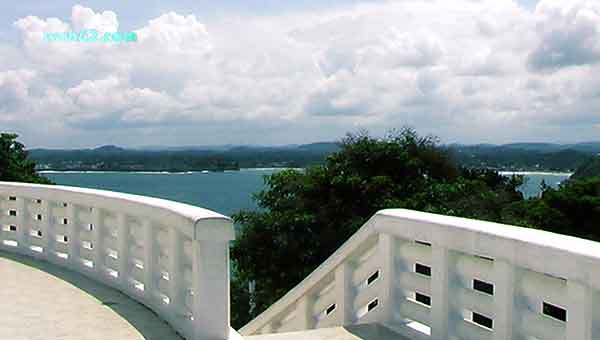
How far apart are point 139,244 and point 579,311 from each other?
15.5 feet

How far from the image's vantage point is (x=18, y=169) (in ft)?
147

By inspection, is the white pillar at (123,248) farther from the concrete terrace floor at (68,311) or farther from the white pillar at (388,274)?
the white pillar at (388,274)

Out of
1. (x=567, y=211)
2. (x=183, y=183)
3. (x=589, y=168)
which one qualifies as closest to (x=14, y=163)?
(x=567, y=211)

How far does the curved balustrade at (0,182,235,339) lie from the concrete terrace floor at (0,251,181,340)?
0.16 meters

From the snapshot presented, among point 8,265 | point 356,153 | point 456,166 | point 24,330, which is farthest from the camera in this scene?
point 456,166

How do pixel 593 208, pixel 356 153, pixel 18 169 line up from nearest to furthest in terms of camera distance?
pixel 593 208
pixel 356 153
pixel 18 169

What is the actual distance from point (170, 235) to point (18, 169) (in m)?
41.6

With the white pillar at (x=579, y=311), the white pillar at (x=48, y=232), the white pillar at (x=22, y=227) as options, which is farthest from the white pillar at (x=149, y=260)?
the white pillar at (x=22, y=227)

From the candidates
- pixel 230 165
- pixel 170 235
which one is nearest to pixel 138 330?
pixel 170 235

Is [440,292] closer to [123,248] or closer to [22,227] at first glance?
[123,248]

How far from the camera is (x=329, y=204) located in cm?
2609

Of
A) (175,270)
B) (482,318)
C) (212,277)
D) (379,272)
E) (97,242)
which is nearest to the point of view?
(212,277)

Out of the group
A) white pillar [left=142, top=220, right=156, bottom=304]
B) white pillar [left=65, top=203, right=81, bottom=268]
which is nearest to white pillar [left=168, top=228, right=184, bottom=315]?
white pillar [left=142, top=220, right=156, bottom=304]

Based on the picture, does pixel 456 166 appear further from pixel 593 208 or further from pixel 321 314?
pixel 321 314
